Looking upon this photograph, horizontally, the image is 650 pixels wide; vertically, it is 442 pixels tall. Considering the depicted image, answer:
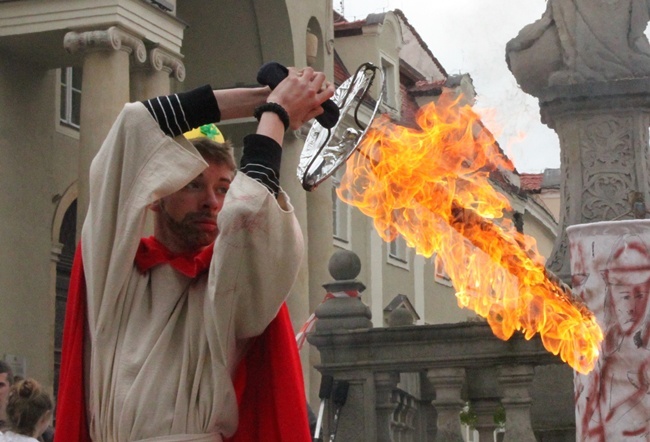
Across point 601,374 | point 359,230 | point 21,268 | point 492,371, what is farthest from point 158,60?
point 359,230

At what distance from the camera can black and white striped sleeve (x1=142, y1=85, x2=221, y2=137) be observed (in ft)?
10.8

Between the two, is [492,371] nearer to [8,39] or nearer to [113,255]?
[113,255]

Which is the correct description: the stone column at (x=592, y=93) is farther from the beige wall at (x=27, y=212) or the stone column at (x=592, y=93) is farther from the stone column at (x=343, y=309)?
the beige wall at (x=27, y=212)

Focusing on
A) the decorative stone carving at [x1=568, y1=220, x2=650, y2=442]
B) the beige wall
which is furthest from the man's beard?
the beige wall

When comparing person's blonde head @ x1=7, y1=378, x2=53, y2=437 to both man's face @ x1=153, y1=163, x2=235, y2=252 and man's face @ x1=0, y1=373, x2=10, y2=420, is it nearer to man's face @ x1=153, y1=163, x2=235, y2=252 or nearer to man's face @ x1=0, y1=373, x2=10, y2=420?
man's face @ x1=0, y1=373, x2=10, y2=420

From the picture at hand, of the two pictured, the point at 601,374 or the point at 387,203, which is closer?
the point at 387,203

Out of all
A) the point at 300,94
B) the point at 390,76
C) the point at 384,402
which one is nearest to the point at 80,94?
the point at 384,402

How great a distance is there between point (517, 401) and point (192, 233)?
16.9 ft

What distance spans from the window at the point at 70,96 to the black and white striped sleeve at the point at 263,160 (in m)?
16.5

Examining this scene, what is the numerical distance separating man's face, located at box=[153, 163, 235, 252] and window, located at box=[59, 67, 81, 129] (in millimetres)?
16346

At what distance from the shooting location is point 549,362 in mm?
8234

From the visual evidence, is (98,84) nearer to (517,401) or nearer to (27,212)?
(27,212)

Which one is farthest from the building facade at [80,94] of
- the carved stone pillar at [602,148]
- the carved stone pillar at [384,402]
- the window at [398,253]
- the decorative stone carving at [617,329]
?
the window at [398,253]

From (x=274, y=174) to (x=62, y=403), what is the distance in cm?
76
